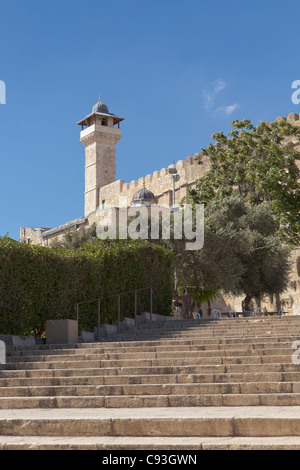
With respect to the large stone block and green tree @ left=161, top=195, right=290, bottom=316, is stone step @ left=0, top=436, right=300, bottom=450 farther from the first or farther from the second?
green tree @ left=161, top=195, right=290, bottom=316

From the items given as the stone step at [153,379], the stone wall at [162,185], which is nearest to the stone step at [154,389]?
the stone step at [153,379]

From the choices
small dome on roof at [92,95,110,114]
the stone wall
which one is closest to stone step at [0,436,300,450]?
the stone wall

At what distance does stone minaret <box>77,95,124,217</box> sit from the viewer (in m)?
58.8

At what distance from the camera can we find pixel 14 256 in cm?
1277

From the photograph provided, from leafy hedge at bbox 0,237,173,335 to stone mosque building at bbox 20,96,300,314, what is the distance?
24.9 meters

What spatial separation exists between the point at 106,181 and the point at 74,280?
4513 centimetres

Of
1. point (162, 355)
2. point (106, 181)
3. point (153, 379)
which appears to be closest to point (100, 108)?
point (106, 181)

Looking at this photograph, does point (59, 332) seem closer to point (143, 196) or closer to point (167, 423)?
point (167, 423)

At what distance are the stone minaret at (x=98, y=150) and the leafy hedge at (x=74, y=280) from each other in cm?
4038

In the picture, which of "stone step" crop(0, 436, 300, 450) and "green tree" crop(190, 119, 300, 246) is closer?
"stone step" crop(0, 436, 300, 450)

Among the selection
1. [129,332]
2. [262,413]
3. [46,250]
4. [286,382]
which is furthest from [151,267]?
[262,413]

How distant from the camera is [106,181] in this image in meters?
59.0
